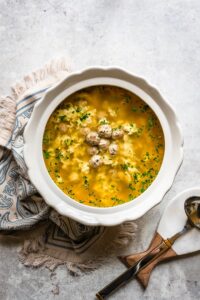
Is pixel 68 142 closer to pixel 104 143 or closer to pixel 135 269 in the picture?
pixel 104 143

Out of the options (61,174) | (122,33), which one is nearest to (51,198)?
(61,174)

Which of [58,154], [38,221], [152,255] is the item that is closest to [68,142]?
[58,154]

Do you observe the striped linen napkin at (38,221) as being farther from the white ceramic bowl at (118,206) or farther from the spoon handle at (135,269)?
the white ceramic bowl at (118,206)

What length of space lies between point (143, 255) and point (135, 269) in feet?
0.25

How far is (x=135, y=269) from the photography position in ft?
6.97

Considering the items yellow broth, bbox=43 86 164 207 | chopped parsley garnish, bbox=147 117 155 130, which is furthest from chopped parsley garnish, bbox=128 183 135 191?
chopped parsley garnish, bbox=147 117 155 130

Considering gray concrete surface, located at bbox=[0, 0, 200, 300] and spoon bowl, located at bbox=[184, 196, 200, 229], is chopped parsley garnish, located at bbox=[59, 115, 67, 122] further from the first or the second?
spoon bowl, located at bbox=[184, 196, 200, 229]

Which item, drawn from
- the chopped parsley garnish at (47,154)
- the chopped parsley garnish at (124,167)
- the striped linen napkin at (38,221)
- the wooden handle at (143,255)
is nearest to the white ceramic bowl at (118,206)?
Answer: the chopped parsley garnish at (47,154)

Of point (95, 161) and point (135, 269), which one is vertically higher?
→ point (95, 161)

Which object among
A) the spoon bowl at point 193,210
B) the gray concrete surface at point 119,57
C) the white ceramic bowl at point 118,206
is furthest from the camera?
the gray concrete surface at point 119,57

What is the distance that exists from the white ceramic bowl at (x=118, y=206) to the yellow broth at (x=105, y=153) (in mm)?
30

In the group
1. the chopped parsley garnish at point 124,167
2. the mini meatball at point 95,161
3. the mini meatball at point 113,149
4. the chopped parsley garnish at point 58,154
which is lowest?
the chopped parsley garnish at point 58,154

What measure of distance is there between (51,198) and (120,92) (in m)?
0.55

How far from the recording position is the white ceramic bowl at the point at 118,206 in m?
1.88
